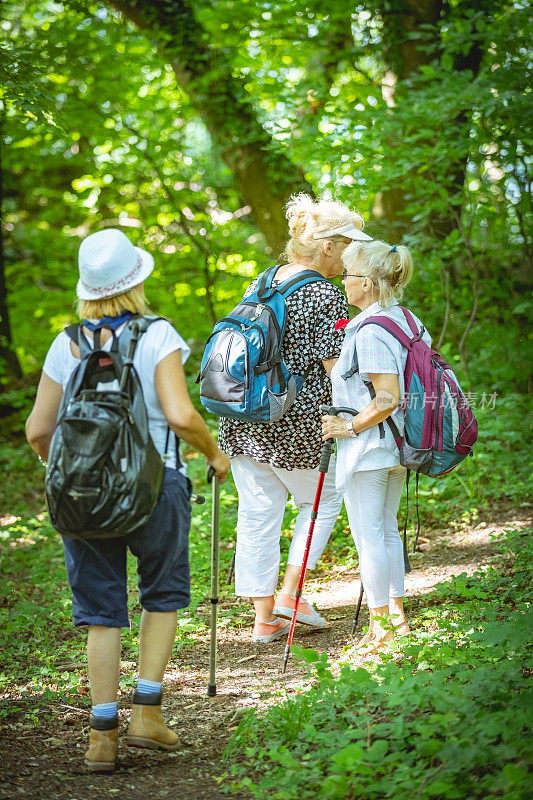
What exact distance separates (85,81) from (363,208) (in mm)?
3990

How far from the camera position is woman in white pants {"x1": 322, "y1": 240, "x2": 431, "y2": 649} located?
3.70 meters

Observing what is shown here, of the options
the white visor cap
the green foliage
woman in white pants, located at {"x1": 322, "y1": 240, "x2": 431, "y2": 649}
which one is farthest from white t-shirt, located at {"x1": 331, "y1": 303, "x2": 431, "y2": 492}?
the green foliage

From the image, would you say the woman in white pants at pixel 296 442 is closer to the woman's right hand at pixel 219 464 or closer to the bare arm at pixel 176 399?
the woman's right hand at pixel 219 464

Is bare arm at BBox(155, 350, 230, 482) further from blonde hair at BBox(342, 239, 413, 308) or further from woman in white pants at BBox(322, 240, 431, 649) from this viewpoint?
blonde hair at BBox(342, 239, 413, 308)

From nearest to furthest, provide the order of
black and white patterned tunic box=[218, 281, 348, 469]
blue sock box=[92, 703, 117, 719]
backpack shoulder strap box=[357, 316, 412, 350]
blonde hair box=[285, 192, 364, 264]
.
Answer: blue sock box=[92, 703, 117, 719], backpack shoulder strap box=[357, 316, 412, 350], black and white patterned tunic box=[218, 281, 348, 469], blonde hair box=[285, 192, 364, 264]

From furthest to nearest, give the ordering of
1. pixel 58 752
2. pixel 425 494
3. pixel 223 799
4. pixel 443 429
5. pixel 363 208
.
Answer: pixel 363 208, pixel 425 494, pixel 443 429, pixel 58 752, pixel 223 799

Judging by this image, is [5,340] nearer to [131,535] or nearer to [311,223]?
[311,223]

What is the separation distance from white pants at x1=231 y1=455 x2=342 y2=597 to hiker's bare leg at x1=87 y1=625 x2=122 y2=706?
1.45m

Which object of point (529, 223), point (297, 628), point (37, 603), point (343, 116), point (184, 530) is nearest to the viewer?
point (184, 530)

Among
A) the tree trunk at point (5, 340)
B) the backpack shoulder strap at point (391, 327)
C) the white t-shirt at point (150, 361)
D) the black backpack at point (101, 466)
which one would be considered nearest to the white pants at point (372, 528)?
the backpack shoulder strap at point (391, 327)

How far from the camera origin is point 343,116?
6945mm

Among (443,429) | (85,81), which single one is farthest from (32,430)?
(85,81)

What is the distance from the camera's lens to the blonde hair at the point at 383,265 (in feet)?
12.3

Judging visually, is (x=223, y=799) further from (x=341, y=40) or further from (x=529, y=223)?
(x=341, y=40)
